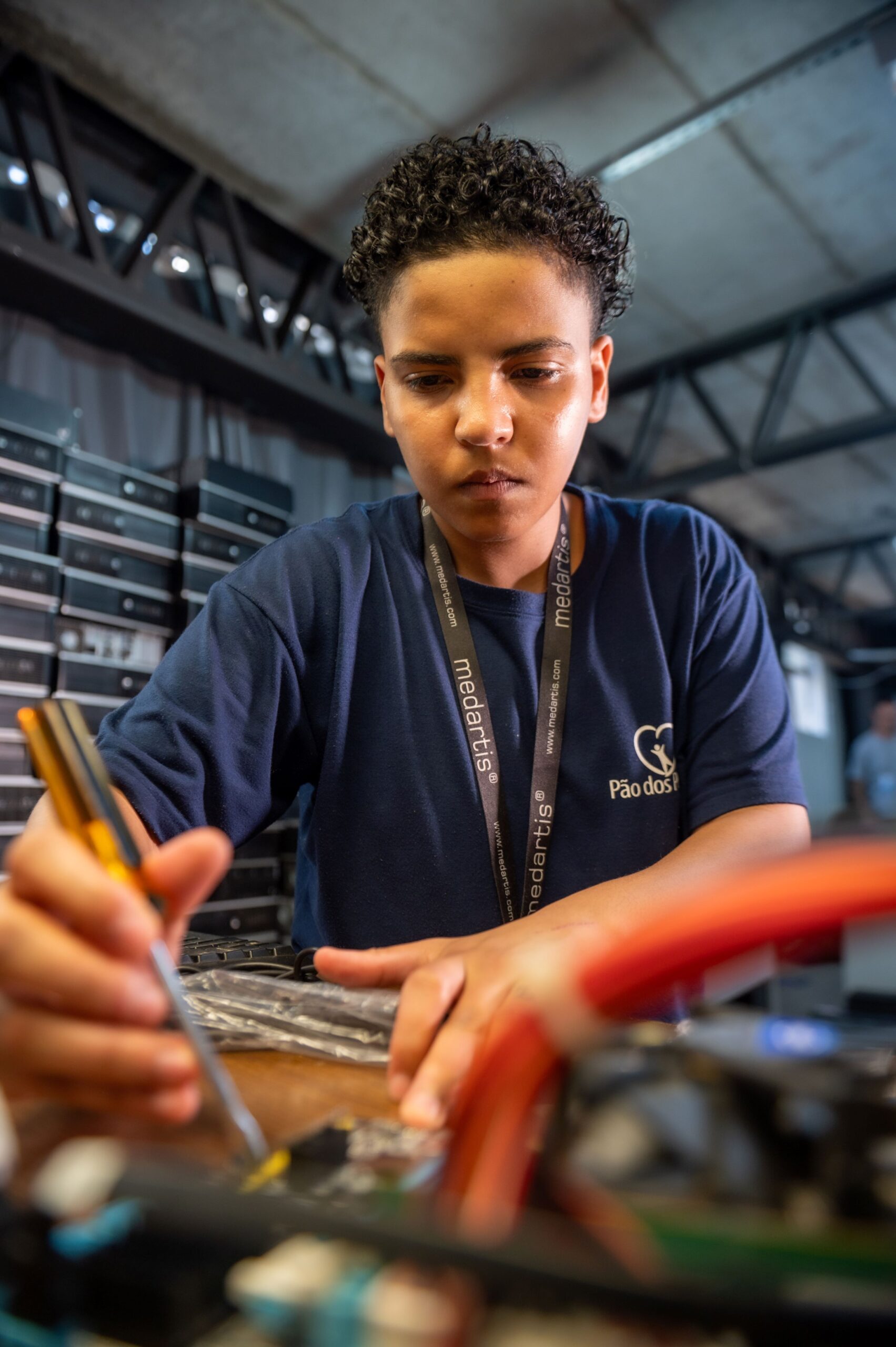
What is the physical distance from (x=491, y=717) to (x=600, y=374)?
0.40 m

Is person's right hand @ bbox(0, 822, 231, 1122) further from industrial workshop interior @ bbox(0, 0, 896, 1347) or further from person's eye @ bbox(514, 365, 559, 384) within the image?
person's eye @ bbox(514, 365, 559, 384)

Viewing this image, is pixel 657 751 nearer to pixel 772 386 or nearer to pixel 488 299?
pixel 488 299

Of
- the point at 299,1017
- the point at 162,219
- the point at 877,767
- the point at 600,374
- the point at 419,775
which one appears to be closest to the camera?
the point at 299,1017

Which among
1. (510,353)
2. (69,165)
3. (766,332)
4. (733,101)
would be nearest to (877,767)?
(766,332)

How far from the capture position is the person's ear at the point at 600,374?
0.91 meters

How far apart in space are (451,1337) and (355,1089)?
254 millimetres

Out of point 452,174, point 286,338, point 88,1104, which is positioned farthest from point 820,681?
point 88,1104

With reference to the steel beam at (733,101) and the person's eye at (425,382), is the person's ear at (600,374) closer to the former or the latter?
the person's eye at (425,382)

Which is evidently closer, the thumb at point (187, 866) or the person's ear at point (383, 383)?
the thumb at point (187, 866)

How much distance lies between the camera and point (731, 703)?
2.76ft

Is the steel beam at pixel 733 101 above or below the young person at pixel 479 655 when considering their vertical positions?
above

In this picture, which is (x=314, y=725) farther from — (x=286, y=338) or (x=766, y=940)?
(x=286, y=338)

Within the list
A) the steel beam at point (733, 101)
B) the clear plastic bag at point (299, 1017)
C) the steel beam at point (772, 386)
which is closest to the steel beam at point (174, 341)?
the steel beam at point (733, 101)

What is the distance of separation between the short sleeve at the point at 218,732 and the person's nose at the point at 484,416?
253mm
